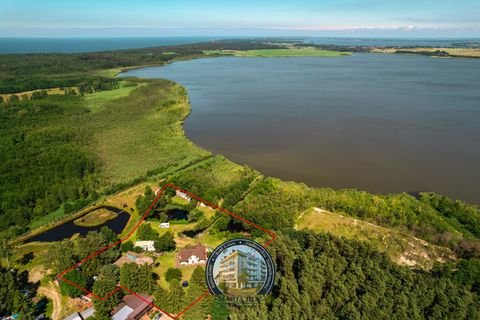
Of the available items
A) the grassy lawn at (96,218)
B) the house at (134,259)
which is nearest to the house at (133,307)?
the house at (134,259)

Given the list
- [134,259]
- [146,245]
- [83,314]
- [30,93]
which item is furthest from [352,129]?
[30,93]

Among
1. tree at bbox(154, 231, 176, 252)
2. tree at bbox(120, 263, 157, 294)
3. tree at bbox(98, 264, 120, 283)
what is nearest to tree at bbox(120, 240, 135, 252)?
tree at bbox(154, 231, 176, 252)

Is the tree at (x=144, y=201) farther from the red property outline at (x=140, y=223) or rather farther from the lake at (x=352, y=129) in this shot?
the lake at (x=352, y=129)

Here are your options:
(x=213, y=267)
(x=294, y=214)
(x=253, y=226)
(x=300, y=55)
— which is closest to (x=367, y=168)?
(x=294, y=214)

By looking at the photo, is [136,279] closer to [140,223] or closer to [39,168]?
[140,223]

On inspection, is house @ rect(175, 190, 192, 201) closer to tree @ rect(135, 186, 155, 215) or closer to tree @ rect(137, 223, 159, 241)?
tree @ rect(135, 186, 155, 215)
